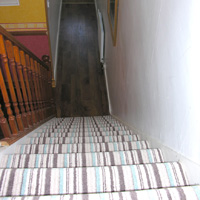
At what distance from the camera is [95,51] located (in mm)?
5344

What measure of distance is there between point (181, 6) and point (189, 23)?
13 centimetres

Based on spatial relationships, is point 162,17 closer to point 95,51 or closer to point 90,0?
point 95,51

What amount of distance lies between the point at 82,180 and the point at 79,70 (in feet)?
13.8

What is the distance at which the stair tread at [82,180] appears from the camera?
32.4 inches

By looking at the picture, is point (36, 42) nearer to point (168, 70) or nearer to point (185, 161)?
point (168, 70)

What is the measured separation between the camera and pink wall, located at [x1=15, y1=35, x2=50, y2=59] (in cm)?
436

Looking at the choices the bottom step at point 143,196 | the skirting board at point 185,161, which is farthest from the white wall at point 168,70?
the bottom step at point 143,196

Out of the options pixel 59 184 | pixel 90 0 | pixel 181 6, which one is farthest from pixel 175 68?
pixel 90 0

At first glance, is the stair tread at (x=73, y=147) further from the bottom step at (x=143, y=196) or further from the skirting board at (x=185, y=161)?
the bottom step at (x=143, y=196)

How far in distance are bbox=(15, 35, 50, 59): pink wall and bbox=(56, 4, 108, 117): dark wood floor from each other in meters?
0.63

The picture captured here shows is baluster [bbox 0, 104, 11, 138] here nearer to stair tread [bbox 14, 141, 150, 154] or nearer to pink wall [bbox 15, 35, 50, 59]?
stair tread [bbox 14, 141, 150, 154]

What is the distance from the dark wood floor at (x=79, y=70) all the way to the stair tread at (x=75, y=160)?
9.75 ft

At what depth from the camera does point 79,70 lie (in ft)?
16.0

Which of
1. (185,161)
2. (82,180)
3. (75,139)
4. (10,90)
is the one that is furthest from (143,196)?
(10,90)
